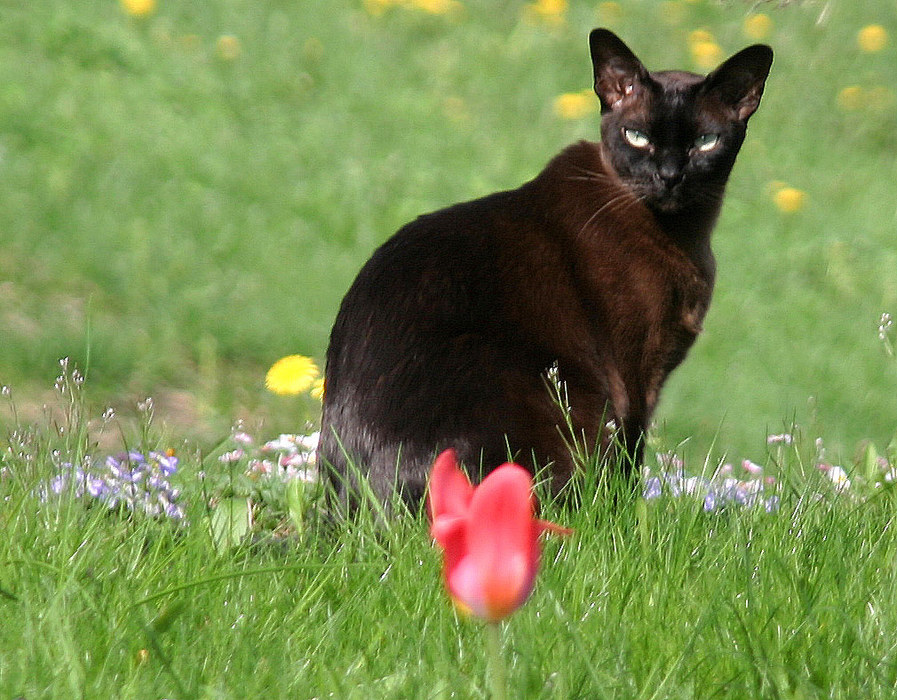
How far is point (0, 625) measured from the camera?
5.81 feet

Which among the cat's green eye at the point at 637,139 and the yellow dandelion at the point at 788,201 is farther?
the yellow dandelion at the point at 788,201

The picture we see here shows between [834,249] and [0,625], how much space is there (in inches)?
227

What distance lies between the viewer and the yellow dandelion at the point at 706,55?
7.78 meters

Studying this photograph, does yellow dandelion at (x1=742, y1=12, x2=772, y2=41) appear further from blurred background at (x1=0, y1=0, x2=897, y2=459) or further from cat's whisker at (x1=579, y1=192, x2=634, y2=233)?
cat's whisker at (x1=579, y1=192, x2=634, y2=233)

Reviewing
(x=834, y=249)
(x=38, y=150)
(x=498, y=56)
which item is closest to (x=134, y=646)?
(x=38, y=150)

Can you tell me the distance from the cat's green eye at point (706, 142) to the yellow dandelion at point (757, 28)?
5517 millimetres

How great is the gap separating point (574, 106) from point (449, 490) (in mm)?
6353

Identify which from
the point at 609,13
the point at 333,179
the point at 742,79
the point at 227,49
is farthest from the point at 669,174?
the point at 609,13

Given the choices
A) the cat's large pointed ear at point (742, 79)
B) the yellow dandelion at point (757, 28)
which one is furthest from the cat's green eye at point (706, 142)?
the yellow dandelion at point (757, 28)

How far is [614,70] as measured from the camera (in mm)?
3578

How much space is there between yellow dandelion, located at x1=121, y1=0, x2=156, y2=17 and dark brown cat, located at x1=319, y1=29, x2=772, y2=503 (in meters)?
4.44

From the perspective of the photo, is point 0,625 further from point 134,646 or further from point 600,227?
point 600,227

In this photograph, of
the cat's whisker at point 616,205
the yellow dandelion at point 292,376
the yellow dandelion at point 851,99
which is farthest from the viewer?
the yellow dandelion at point 851,99

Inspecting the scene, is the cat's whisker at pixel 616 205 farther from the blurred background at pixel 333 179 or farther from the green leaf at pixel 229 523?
the green leaf at pixel 229 523
